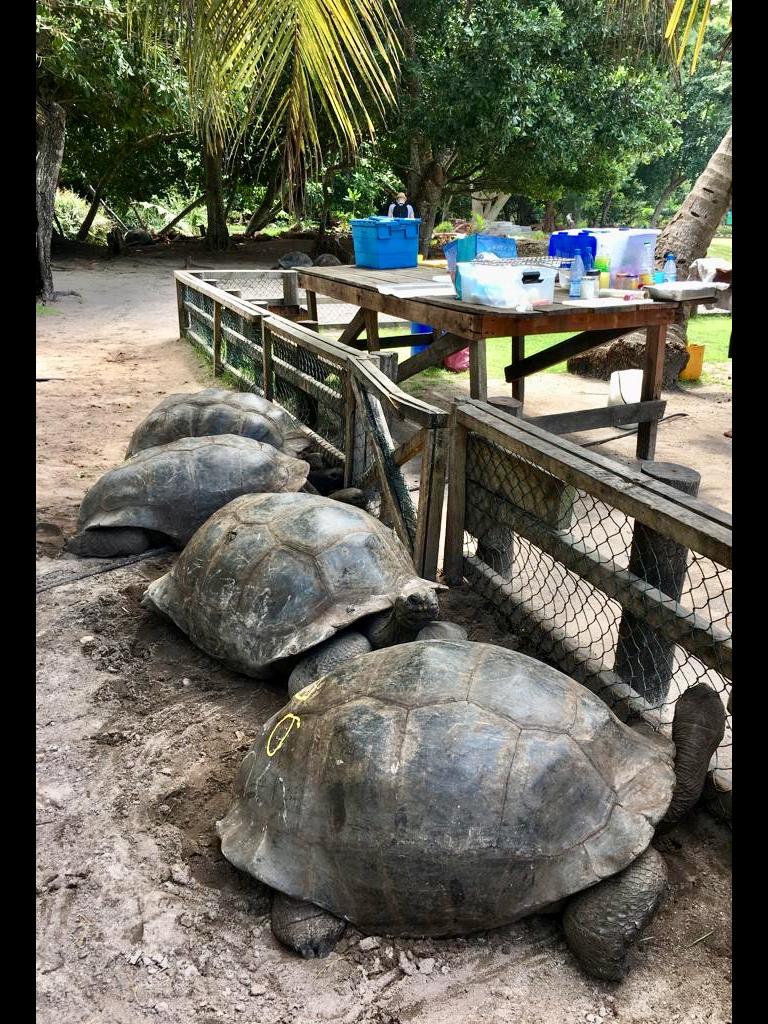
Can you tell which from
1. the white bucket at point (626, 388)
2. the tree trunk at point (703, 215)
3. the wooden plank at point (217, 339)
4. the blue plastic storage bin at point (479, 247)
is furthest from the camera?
the tree trunk at point (703, 215)

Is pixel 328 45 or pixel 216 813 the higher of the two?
pixel 328 45

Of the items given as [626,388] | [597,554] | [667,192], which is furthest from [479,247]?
[667,192]

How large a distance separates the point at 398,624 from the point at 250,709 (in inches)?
30.1

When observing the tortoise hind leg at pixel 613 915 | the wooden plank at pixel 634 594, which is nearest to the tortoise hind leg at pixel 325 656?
the wooden plank at pixel 634 594

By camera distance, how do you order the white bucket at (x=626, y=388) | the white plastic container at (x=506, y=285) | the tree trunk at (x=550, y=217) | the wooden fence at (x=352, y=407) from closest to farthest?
the wooden fence at (x=352, y=407) < the white plastic container at (x=506, y=285) < the white bucket at (x=626, y=388) < the tree trunk at (x=550, y=217)

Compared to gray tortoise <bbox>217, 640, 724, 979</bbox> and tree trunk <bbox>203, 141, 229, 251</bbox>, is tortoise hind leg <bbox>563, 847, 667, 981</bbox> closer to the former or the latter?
gray tortoise <bbox>217, 640, 724, 979</bbox>

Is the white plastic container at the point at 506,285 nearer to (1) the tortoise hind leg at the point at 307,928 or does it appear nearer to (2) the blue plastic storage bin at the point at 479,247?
(2) the blue plastic storage bin at the point at 479,247

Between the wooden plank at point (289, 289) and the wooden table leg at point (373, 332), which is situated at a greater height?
the wooden plank at point (289, 289)

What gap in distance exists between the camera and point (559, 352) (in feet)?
26.0

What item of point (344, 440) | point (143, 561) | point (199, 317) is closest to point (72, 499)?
point (143, 561)

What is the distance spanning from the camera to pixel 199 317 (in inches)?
407

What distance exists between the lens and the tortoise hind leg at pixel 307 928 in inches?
91.9

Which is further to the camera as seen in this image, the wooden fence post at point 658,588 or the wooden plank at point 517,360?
the wooden plank at point 517,360

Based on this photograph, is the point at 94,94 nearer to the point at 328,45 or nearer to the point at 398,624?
the point at 328,45
